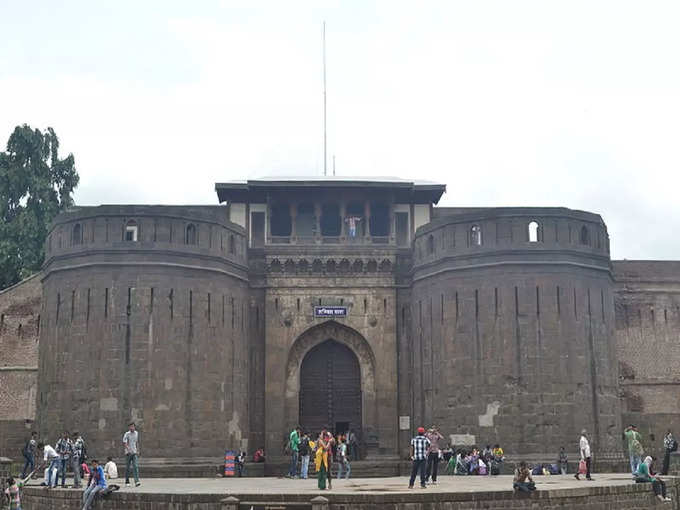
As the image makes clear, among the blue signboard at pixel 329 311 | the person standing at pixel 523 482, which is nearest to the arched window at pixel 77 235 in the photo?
the blue signboard at pixel 329 311

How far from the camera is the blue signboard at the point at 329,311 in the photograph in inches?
1427

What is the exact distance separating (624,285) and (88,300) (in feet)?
66.1

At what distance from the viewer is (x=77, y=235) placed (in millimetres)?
33000

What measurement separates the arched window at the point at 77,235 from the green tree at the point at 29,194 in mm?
16797

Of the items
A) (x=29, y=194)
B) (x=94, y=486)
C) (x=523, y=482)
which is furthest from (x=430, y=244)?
(x=29, y=194)

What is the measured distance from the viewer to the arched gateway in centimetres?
3625

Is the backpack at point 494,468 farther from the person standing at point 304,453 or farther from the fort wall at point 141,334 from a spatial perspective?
the fort wall at point 141,334

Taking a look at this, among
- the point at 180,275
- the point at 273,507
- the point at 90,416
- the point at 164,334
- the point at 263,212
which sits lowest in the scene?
the point at 273,507

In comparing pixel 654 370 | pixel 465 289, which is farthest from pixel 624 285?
pixel 465 289

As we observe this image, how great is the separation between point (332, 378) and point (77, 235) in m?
10.5

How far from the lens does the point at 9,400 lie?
128ft

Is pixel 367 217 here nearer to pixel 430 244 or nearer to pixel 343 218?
pixel 343 218

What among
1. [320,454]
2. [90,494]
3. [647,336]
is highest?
[647,336]

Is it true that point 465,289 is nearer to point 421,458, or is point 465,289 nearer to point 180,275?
point 180,275
